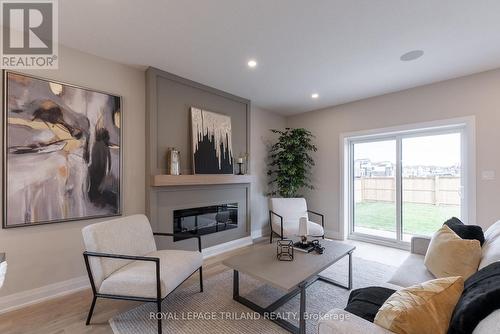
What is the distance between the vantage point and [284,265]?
200 centimetres

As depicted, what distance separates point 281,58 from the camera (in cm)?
265

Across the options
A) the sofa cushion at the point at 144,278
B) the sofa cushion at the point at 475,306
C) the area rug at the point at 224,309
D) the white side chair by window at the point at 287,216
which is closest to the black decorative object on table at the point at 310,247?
the area rug at the point at 224,309

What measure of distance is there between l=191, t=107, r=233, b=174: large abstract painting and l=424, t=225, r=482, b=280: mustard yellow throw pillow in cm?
272

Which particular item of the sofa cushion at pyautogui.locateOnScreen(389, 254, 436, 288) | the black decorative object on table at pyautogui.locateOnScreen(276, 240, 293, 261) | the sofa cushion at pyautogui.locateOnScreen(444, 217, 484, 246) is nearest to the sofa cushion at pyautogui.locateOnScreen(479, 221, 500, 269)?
the sofa cushion at pyautogui.locateOnScreen(444, 217, 484, 246)

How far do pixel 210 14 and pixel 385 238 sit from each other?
4190 millimetres

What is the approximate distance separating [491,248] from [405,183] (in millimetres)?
2404

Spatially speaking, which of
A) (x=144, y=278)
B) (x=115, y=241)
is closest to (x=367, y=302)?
(x=144, y=278)

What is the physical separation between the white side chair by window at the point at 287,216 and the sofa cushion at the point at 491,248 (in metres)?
1.91

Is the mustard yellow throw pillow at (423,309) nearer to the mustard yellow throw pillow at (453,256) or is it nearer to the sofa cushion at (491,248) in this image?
the sofa cushion at (491,248)

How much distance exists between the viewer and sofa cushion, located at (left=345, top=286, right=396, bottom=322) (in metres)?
1.26

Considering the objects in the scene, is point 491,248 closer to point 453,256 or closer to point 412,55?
point 453,256

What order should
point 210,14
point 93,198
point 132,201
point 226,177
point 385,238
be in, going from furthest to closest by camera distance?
point 385,238, point 226,177, point 132,201, point 93,198, point 210,14

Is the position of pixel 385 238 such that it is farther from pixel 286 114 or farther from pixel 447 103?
pixel 286 114

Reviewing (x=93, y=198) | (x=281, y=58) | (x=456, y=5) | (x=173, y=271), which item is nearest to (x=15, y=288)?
(x=93, y=198)
